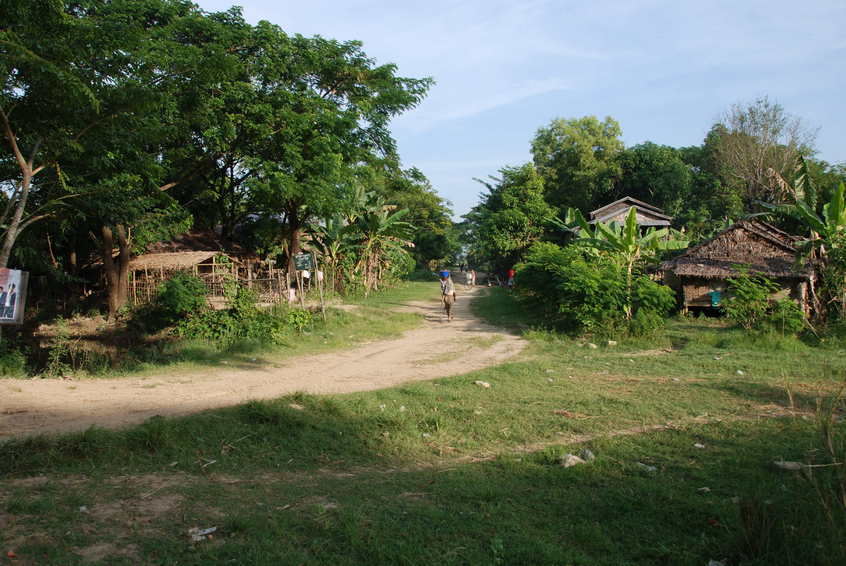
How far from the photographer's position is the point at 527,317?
1716 cm

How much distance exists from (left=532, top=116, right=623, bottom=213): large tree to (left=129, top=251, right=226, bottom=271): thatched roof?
81.2ft

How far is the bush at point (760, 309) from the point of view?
12602 millimetres

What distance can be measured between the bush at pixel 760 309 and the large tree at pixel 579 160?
23.2 m

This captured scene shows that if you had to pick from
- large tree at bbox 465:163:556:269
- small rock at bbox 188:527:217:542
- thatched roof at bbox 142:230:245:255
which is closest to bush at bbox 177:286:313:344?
thatched roof at bbox 142:230:245:255

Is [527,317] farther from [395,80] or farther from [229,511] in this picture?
[229,511]

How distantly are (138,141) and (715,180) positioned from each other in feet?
103

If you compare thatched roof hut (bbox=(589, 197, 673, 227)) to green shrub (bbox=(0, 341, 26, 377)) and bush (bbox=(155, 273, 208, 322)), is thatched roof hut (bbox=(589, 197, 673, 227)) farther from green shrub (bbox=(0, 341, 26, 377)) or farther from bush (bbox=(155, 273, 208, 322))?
green shrub (bbox=(0, 341, 26, 377))

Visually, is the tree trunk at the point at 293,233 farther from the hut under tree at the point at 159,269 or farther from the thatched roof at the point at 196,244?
the hut under tree at the point at 159,269

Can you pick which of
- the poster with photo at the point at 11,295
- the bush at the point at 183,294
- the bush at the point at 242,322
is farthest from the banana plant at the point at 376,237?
the poster with photo at the point at 11,295

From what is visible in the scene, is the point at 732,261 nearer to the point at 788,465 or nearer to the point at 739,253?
the point at 739,253

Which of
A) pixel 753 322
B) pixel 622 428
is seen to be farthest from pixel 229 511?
pixel 753 322

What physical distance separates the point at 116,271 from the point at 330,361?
10.1 m

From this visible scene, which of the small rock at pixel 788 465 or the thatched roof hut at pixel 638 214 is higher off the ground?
the thatched roof hut at pixel 638 214

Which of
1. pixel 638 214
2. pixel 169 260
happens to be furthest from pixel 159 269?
pixel 638 214
